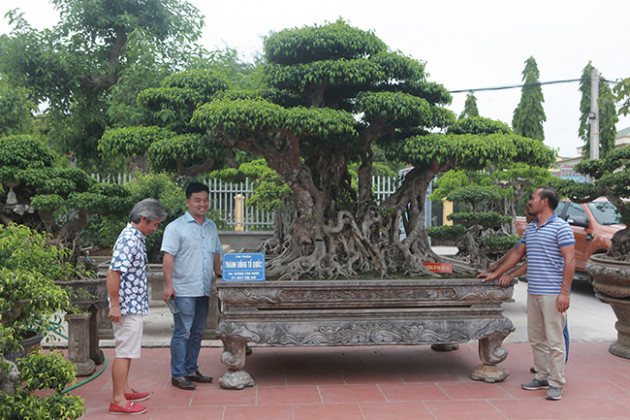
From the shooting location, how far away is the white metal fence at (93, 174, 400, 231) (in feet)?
32.8

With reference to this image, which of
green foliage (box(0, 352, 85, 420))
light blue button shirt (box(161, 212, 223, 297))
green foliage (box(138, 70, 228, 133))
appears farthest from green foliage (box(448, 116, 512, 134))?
green foliage (box(0, 352, 85, 420))

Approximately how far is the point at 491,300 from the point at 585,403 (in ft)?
3.13

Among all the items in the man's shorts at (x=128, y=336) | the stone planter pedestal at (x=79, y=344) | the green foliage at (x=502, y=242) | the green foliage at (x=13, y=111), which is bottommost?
the stone planter pedestal at (x=79, y=344)

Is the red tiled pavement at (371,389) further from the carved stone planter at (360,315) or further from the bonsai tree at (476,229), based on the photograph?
the bonsai tree at (476,229)

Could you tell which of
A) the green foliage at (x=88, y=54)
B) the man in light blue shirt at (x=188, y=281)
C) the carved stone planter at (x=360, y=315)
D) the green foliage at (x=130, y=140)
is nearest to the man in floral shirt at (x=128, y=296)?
the man in light blue shirt at (x=188, y=281)

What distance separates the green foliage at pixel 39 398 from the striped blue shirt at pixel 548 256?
3.16 metres

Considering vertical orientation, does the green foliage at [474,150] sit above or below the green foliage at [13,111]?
below

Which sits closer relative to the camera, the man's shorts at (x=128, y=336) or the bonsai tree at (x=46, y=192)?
the man's shorts at (x=128, y=336)

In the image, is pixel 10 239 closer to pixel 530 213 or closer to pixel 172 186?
pixel 530 213

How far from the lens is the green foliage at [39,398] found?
7.78 feet

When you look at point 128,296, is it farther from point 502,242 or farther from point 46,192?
point 502,242

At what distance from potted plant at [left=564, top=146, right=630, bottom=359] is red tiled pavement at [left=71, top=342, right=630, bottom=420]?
1.26 feet

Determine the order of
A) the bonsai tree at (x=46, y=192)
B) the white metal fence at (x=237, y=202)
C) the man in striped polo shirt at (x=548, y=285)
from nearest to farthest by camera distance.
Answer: the man in striped polo shirt at (x=548, y=285) < the bonsai tree at (x=46, y=192) < the white metal fence at (x=237, y=202)

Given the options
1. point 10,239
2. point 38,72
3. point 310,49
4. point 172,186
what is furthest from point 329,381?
point 38,72
